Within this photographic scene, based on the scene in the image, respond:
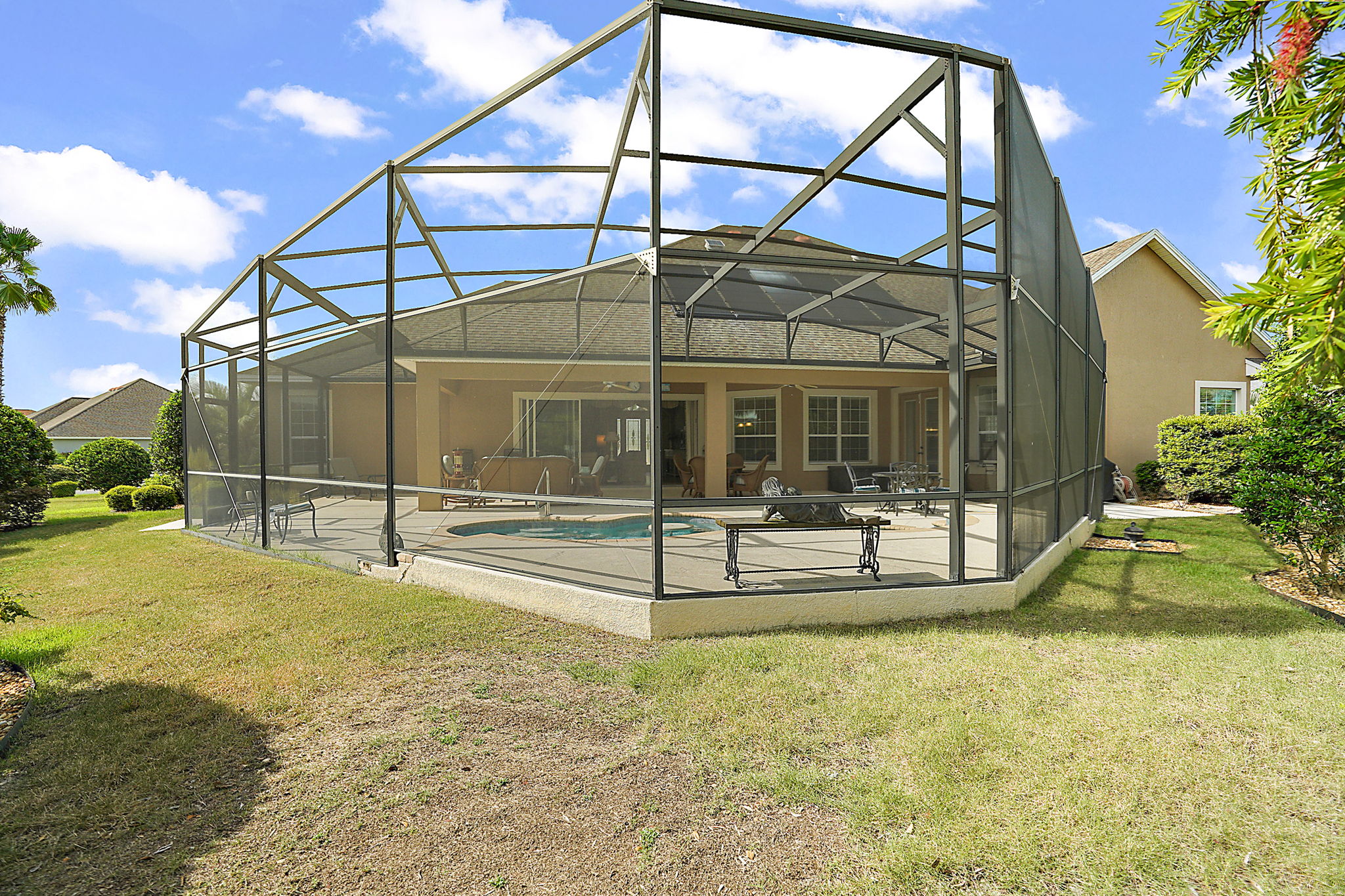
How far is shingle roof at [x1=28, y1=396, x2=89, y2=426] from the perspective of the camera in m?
47.3

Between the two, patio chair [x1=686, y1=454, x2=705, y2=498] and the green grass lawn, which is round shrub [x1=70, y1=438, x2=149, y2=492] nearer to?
the green grass lawn

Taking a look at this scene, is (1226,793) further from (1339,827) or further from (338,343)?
(338,343)

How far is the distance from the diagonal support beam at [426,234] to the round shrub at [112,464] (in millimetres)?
17654

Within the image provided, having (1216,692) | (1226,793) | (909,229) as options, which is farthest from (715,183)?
(1226,793)

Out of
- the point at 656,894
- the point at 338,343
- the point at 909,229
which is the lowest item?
the point at 656,894

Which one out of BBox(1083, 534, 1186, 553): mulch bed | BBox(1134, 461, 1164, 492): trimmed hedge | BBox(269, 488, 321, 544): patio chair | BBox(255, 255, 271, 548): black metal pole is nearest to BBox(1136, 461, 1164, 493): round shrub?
BBox(1134, 461, 1164, 492): trimmed hedge

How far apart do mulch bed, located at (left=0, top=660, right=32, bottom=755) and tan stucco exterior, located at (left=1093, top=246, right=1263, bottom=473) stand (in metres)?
18.5

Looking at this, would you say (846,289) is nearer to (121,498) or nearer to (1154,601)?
(1154,601)

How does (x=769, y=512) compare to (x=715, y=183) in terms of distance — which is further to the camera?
(x=715, y=183)

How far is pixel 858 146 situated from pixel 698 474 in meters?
8.04

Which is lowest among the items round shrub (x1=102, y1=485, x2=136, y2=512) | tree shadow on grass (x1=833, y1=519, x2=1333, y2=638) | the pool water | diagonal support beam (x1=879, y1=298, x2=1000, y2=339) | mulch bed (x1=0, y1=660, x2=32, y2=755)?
mulch bed (x1=0, y1=660, x2=32, y2=755)

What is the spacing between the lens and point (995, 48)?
599 centimetres

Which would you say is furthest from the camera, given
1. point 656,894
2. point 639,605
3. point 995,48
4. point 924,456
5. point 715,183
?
point 924,456

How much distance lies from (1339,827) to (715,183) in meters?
7.82
